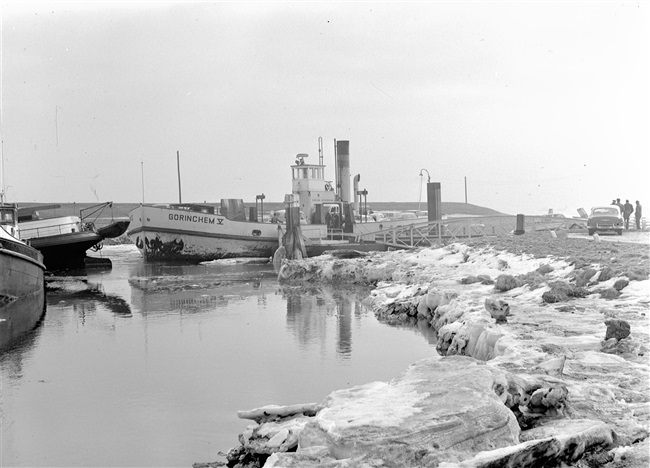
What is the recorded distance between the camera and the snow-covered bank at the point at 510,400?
4.87m

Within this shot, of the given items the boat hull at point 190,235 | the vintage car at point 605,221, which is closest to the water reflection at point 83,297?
the boat hull at point 190,235

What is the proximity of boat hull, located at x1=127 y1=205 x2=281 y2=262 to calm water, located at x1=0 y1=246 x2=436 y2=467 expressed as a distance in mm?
11420

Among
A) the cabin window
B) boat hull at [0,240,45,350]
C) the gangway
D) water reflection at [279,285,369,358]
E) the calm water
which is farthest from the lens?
the gangway

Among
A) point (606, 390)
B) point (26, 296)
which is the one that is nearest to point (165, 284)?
point (26, 296)

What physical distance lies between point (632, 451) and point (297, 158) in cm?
3150

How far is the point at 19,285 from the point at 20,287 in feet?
0.27

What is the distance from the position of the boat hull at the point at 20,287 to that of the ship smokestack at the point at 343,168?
61.7 feet

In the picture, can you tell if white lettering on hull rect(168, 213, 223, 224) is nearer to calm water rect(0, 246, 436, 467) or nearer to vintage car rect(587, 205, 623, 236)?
calm water rect(0, 246, 436, 467)

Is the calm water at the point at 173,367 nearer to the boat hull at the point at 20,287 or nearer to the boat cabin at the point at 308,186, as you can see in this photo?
the boat hull at the point at 20,287

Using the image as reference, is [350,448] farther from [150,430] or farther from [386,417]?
[150,430]

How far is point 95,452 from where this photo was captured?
23.4 ft

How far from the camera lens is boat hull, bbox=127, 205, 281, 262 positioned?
3164cm

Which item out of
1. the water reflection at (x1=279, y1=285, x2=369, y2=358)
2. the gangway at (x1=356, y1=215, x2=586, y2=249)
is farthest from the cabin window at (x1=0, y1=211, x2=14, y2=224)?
the gangway at (x1=356, y1=215, x2=586, y2=249)

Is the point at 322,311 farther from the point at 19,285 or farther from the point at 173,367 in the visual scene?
the point at 19,285
